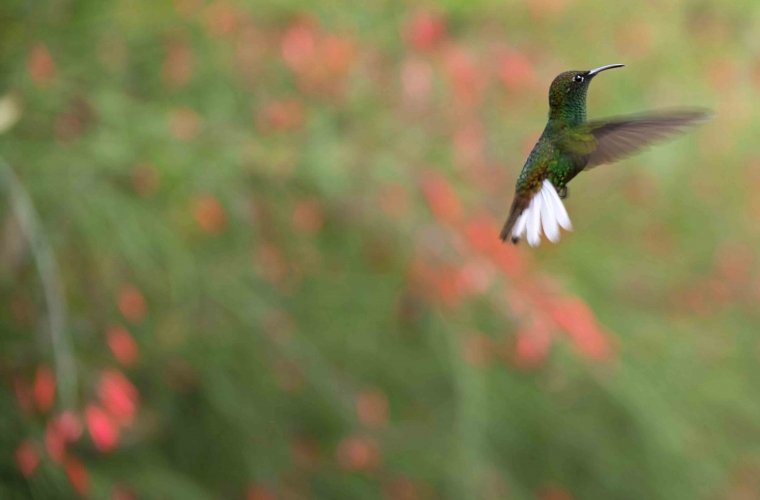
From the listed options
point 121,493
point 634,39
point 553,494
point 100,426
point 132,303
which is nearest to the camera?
point 100,426

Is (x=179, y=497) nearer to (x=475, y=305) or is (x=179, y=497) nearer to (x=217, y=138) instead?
(x=217, y=138)

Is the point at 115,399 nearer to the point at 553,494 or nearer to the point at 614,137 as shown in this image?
the point at 614,137

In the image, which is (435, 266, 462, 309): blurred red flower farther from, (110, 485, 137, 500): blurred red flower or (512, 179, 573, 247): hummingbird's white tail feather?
(512, 179, 573, 247): hummingbird's white tail feather

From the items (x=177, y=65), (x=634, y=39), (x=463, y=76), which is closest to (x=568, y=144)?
(x=177, y=65)

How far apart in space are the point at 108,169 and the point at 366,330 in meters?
0.58

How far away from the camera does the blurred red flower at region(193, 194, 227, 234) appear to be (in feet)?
4.66

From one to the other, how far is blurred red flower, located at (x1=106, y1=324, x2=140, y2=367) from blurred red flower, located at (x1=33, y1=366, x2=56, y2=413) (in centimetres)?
19

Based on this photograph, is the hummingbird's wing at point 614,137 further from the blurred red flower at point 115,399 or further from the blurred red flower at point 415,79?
the blurred red flower at point 415,79

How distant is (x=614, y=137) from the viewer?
380 mm

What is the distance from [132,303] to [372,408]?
20.1 inches

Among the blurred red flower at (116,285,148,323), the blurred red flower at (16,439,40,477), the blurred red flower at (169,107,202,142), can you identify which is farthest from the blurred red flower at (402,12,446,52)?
the blurred red flower at (16,439,40,477)

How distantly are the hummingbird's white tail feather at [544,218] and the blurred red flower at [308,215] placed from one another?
3.87ft

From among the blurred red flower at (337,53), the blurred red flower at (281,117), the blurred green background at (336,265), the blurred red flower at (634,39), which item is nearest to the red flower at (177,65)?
the blurred green background at (336,265)

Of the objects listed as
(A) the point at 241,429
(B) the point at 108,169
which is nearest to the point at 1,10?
(B) the point at 108,169
